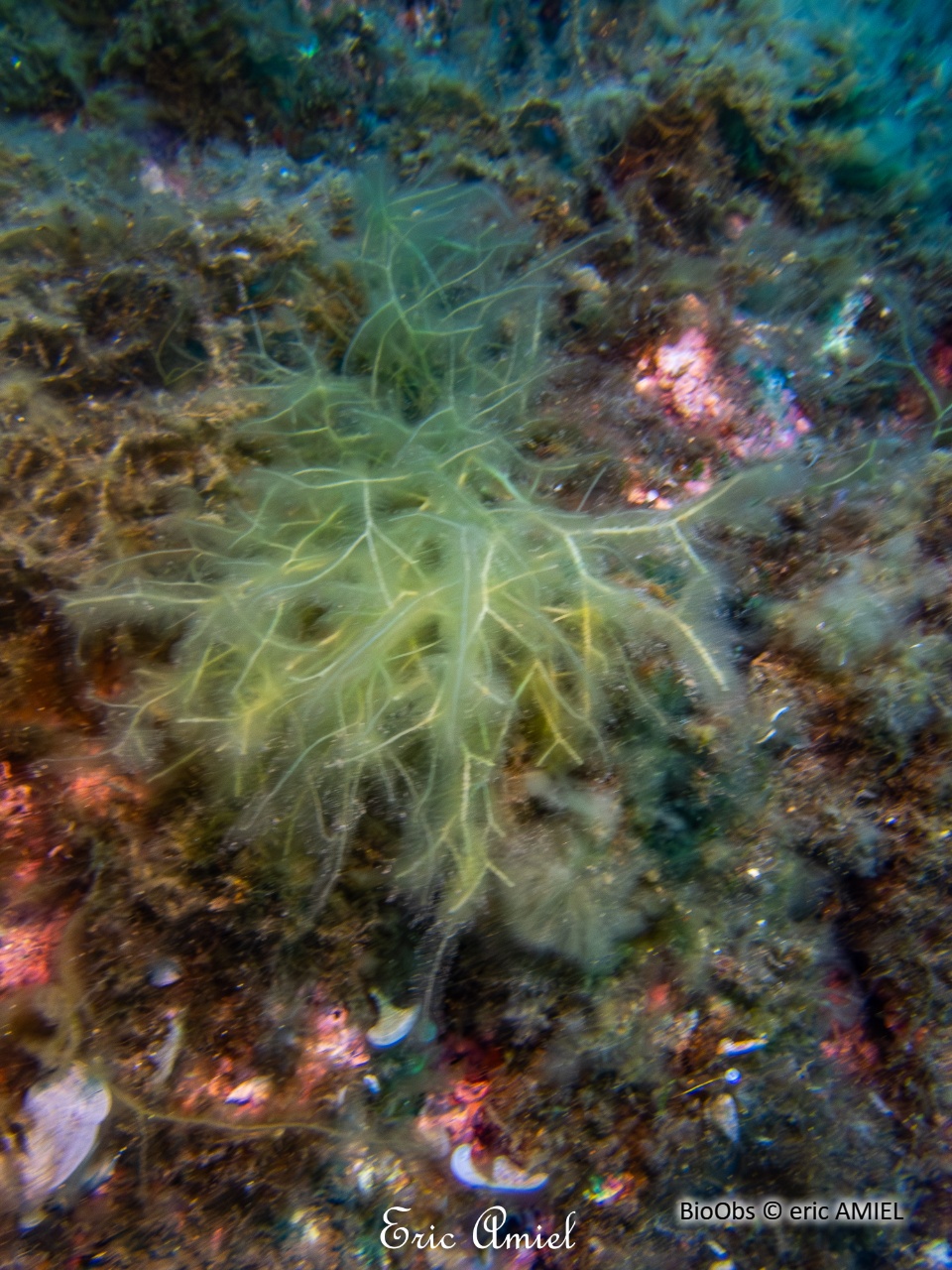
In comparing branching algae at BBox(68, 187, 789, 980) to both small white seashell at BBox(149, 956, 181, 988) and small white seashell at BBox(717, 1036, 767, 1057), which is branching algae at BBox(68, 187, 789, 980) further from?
small white seashell at BBox(717, 1036, 767, 1057)

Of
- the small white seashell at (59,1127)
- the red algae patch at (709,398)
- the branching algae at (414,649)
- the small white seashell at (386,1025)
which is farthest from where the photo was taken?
the red algae patch at (709,398)

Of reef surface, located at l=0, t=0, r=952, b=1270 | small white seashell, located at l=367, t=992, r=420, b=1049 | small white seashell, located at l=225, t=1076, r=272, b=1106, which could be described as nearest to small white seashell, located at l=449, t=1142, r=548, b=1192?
reef surface, located at l=0, t=0, r=952, b=1270

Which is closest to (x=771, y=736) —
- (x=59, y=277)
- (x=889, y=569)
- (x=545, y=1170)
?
(x=889, y=569)

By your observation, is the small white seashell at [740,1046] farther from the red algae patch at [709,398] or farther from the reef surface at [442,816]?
the red algae patch at [709,398]

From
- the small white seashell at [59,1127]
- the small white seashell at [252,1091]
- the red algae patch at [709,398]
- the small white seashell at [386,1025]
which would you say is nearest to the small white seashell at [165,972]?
the small white seashell at [59,1127]

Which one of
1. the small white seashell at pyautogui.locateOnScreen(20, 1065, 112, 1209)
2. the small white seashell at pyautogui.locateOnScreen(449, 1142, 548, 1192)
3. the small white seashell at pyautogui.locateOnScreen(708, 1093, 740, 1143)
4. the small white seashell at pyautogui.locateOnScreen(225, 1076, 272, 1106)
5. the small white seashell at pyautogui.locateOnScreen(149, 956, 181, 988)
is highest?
the small white seashell at pyautogui.locateOnScreen(149, 956, 181, 988)

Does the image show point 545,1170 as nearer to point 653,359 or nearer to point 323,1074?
point 323,1074

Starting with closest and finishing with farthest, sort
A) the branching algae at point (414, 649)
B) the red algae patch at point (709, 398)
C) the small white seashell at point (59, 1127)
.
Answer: the small white seashell at point (59, 1127) < the branching algae at point (414, 649) < the red algae patch at point (709, 398)
